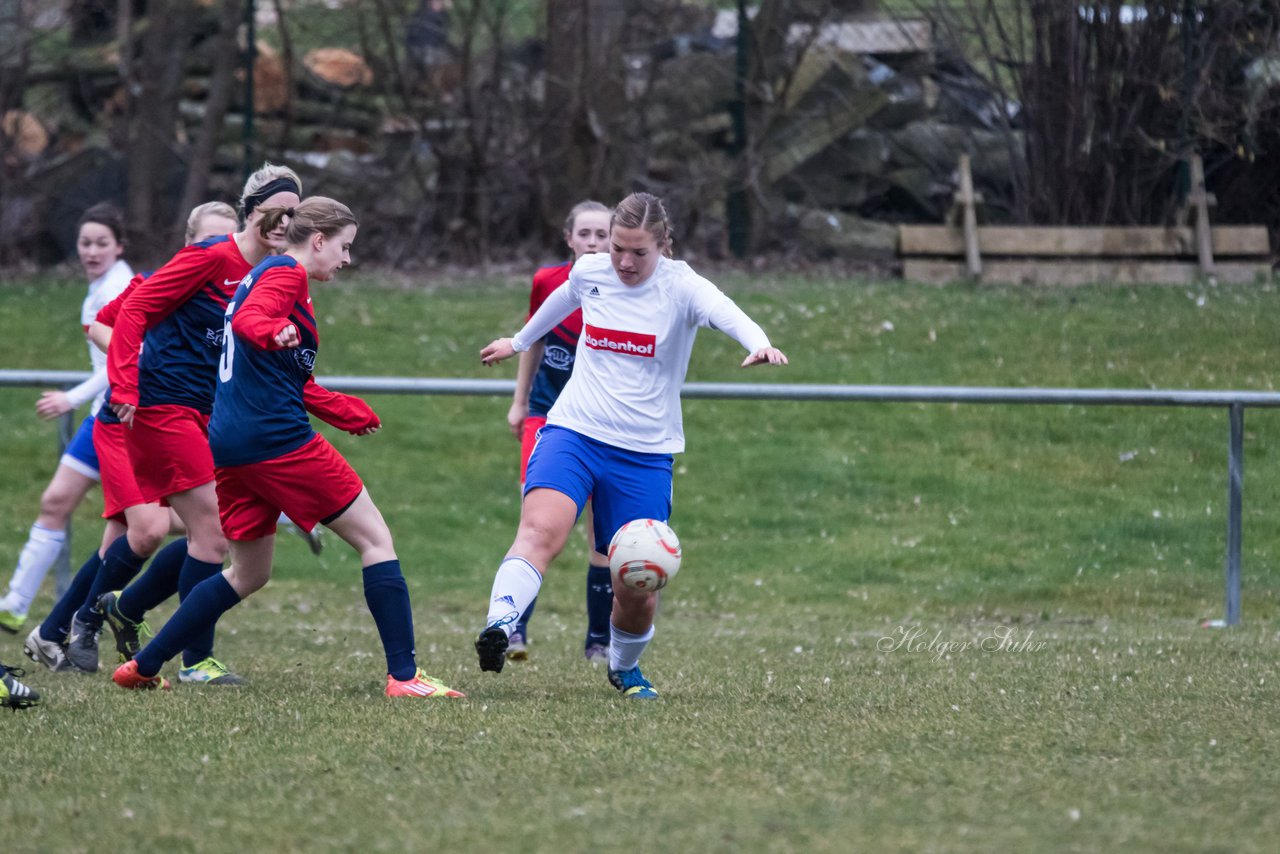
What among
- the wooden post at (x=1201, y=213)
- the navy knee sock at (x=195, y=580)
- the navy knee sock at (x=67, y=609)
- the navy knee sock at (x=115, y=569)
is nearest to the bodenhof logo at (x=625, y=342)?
the navy knee sock at (x=195, y=580)

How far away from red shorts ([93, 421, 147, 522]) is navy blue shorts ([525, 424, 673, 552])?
2229 millimetres

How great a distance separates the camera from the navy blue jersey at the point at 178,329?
20.3ft

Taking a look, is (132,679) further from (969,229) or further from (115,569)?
(969,229)

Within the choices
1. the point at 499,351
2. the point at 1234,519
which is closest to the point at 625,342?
the point at 499,351

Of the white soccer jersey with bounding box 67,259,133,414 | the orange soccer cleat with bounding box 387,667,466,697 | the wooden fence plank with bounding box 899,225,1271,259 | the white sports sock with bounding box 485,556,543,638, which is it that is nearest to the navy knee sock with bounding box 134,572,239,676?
the orange soccer cleat with bounding box 387,667,466,697

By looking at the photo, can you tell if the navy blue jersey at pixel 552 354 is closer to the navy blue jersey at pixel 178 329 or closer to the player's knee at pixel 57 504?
the navy blue jersey at pixel 178 329

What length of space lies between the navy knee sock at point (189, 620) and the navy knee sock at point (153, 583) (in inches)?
23.7

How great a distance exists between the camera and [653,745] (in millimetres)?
4910

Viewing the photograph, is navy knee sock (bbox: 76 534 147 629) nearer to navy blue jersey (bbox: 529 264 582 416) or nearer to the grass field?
the grass field

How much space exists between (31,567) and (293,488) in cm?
325

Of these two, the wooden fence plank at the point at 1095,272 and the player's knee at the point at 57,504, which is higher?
the wooden fence plank at the point at 1095,272

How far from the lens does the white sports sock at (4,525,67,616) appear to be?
27.5 feet

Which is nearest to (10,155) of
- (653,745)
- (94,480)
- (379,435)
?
(379,435)

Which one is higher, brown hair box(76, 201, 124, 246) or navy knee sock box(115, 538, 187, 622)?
brown hair box(76, 201, 124, 246)
